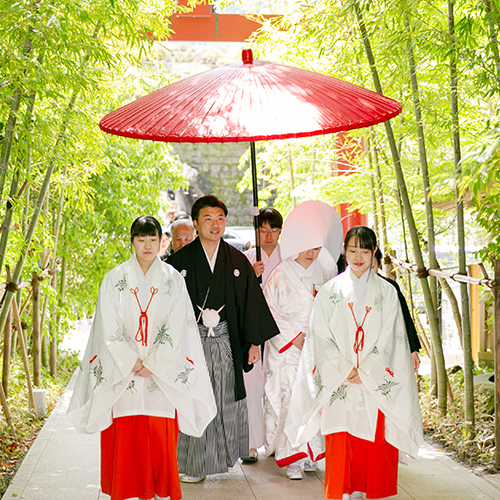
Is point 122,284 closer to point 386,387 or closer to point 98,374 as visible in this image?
point 98,374

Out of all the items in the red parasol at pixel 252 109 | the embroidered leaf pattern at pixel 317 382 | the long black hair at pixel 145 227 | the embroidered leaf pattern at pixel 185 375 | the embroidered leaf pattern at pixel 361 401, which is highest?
the red parasol at pixel 252 109

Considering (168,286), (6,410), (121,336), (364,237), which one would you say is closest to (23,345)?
(6,410)

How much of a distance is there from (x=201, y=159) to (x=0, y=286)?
20.3 meters

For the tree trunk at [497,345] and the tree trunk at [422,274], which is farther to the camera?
the tree trunk at [422,274]

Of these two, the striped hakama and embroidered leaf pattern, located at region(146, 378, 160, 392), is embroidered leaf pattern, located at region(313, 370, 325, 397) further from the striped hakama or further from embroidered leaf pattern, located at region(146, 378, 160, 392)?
embroidered leaf pattern, located at region(146, 378, 160, 392)

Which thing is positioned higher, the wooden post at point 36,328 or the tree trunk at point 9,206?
the tree trunk at point 9,206

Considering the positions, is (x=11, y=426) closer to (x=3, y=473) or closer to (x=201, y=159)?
(x=3, y=473)

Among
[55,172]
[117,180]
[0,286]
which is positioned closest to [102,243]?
[117,180]

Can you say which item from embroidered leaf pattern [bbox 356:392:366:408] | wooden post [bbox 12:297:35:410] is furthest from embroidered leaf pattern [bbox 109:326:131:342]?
wooden post [bbox 12:297:35:410]

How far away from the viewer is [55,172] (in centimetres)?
571

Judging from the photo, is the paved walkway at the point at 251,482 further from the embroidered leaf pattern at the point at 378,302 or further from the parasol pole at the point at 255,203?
the parasol pole at the point at 255,203

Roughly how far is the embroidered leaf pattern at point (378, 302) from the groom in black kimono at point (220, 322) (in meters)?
0.73

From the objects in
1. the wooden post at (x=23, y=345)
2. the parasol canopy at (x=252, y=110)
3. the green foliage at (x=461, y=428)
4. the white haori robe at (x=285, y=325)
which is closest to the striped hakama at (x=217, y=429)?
the white haori robe at (x=285, y=325)

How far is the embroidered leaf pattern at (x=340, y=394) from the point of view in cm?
345
